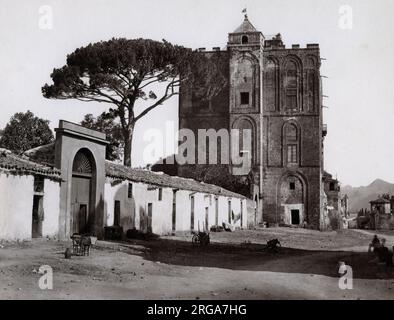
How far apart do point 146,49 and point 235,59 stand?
13.7 meters

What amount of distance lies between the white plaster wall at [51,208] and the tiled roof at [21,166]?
1.26 ft

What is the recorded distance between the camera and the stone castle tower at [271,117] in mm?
43781

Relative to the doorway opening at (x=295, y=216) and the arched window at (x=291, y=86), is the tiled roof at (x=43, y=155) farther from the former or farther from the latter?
the arched window at (x=291, y=86)

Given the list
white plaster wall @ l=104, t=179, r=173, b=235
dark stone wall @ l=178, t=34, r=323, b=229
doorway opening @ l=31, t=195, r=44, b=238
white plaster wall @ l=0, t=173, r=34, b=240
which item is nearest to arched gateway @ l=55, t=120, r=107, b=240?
white plaster wall @ l=104, t=179, r=173, b=235

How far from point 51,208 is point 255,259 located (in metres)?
7.66

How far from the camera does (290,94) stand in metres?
44.4

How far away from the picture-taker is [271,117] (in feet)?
146

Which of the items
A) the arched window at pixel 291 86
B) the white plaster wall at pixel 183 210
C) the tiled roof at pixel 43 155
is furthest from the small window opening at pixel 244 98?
the tiled roof at pixel 43 155

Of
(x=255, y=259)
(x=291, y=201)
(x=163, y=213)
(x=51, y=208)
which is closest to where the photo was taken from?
(x=255, y=259)

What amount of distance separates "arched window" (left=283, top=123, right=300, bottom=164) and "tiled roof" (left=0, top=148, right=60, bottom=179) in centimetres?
2926

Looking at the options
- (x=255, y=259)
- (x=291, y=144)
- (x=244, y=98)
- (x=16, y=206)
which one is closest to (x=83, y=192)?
(x=16, y=206)

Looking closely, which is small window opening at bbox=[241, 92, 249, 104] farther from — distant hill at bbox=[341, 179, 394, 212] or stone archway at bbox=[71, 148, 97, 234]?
distant hill at bbox=[341, 179, 394, 212]

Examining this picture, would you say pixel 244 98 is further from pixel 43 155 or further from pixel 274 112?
pixel 43 155
